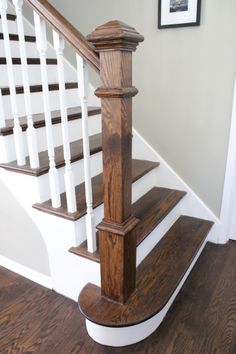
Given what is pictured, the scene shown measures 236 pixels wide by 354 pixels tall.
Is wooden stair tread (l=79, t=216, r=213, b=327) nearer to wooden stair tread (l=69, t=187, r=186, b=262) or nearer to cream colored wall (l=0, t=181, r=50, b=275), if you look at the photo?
wooden stair tread (l=69, t=187, r=186, b=262)

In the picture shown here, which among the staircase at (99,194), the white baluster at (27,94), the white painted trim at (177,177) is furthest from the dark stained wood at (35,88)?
the white painted trim at (177,177)

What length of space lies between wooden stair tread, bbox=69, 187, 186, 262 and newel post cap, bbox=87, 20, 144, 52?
98cm

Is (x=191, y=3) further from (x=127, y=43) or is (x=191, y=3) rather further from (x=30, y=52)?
(x=30, y=52)

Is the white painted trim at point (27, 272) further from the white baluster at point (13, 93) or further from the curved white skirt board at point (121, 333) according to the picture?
the white baluster at point (13, 93)

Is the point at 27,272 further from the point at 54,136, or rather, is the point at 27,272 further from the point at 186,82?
the point at 186,82

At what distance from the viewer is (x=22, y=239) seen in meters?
1.94

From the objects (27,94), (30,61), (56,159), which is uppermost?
(30,61)

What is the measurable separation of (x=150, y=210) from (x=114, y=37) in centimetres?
121

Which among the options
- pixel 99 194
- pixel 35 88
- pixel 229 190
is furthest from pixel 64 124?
pixel 229 190

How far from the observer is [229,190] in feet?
6.94

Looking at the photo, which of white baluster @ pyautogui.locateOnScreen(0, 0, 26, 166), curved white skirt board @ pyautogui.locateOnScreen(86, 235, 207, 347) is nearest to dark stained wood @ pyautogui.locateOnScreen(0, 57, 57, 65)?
white baluster @ pyautogui.locateOnScreen(0, 0, 26, 166)

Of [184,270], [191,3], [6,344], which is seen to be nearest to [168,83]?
[191,3]

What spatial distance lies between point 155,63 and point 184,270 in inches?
55.3

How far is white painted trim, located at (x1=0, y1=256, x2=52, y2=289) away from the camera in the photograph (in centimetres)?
189
